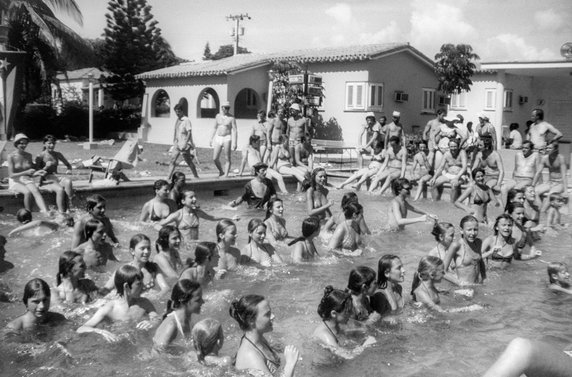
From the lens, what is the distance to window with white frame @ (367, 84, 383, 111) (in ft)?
83.1

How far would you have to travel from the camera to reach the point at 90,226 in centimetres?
759

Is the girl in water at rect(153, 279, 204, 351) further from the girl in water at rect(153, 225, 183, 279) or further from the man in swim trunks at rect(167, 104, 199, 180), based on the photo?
the man in swim trunks at rect(167, 104, 199, 180)

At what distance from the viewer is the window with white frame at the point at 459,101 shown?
30.7m

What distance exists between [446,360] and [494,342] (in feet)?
2.45

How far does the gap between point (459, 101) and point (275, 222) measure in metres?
24.0

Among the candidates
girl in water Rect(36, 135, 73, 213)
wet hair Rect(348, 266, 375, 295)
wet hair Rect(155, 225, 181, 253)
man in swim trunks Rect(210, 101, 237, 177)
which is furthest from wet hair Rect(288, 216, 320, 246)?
man in swim trunks Rect(210, 101, 237, 177)

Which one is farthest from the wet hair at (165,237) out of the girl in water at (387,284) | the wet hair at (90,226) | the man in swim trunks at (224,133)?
the man in swim trunks at (224,133)

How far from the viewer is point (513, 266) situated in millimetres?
8562

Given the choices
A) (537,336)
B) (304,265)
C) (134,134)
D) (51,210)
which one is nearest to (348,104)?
(134,134)

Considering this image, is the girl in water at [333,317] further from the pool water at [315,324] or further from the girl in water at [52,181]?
the girl in water at [52,181]

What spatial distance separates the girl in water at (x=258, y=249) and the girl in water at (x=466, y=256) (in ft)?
7.11

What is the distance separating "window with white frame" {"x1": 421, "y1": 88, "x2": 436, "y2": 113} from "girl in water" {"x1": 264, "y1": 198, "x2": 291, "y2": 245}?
2000 cm

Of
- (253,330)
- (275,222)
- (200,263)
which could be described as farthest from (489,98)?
(253,330)

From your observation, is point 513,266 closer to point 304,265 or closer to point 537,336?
point 537,336
